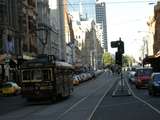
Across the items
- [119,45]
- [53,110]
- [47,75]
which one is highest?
[119,45]

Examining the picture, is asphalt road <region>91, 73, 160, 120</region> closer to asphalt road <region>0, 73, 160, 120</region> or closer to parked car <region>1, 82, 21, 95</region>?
asphalt road <region>0, 73, 160, 120</region>

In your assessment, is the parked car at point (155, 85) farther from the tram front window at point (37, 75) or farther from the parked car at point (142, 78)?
the parked car at point (142, 78)

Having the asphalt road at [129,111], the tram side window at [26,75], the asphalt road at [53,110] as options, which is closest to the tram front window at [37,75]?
the tram side window at [26,75]

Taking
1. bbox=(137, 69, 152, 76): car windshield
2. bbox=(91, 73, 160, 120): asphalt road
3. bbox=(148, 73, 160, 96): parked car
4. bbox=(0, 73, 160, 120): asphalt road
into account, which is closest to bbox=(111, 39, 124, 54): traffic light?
bbox=(148, 73, 160, 96): parked car

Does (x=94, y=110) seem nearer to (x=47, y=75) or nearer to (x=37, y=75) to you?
(x=47, y=75)

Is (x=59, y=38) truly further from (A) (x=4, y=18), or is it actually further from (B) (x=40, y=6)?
(A) (x=4, y=18)

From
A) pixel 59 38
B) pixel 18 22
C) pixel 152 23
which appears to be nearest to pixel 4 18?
pixel 18 22

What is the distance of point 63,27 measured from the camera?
155000 millimetres

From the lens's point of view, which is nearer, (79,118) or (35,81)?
(79,118)

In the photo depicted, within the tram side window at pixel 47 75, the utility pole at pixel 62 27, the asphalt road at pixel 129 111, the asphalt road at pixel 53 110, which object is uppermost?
the utility pole at pixel 62 27

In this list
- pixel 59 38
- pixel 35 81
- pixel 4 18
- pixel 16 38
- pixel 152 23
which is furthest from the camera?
pixel 152 23

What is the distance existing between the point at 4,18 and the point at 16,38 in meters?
7.26

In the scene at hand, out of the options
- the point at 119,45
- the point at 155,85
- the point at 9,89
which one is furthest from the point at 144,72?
the point at 155,85

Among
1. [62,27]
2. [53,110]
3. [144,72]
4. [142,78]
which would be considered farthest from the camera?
[62,27]
